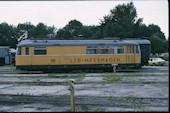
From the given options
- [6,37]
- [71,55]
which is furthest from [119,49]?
[6,37]

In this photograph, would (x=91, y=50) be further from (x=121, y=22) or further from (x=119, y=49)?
(x=121, y=22)

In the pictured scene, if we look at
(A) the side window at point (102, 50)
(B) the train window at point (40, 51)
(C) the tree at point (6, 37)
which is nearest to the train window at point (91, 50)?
(A) the side window at point (102, 50)

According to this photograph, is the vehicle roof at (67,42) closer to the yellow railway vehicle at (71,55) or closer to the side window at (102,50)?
the yellow railway vehicle at (71,55)

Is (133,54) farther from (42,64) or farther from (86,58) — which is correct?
(42,64)

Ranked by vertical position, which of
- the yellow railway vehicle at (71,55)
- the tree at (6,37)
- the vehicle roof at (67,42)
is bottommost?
the yellow railway vehicle at (71,55)

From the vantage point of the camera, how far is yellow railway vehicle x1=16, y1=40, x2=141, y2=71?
31.1 m

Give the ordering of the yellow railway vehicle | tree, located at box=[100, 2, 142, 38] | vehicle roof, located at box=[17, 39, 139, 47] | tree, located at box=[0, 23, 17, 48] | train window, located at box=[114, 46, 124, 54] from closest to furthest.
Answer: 1. the yellow railway vehicle
2. vehicle roof, located at box=[17, 39, 139, 47]
3. train window, located at box=[114, 46, 124, 54]
4. tree, located at box=[100, 2, 142, 38]
5. tree, located at box=[0, 23, 17, 48]

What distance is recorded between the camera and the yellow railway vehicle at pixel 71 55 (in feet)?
102

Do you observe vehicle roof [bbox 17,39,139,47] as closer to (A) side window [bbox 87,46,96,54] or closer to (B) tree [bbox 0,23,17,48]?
(A) side window [bbox 87,46,96,54]

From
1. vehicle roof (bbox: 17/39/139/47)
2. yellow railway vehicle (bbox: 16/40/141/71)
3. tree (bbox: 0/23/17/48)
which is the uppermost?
tree (bbox: 0/23/17/48)

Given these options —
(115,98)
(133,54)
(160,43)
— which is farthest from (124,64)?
(160,43)

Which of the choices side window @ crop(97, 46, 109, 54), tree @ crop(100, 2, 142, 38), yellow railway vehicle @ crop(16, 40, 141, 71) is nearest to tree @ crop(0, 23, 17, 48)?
tree @ crop(100, 2, 142, 38)

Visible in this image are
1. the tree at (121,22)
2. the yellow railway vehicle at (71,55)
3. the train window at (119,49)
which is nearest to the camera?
the yellow railway vehicle at (71,55)

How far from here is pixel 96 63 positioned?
31344mm
